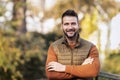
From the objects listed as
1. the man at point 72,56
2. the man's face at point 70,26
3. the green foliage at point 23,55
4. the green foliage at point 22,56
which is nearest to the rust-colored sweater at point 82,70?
the man at point 72,56

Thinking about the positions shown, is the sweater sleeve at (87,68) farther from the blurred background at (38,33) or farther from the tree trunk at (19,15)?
the tree trunk at (19,15)

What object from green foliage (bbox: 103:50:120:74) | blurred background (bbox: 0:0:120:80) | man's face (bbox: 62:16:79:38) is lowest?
green foliage (bbox: 103:50:120:74)

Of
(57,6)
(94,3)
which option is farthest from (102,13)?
(57,6)

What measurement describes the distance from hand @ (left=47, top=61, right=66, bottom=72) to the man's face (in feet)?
0.84

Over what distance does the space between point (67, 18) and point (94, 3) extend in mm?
10759

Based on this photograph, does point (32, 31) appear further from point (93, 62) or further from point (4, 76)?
point (93, 62)

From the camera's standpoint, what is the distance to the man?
3.59 meters

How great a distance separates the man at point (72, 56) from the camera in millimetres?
3590

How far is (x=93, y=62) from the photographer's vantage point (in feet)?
12.0

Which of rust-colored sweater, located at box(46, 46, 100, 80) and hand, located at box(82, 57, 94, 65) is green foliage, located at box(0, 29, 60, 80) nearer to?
rust-colored sweater, located at box(46, 46, 100, 80)

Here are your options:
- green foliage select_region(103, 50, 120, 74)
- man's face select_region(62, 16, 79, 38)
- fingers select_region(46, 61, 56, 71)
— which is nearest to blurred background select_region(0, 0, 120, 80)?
green foliage select_region(103, 50, 120, 74)

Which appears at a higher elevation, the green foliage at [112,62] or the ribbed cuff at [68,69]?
the ribbed cuff at [68,69]

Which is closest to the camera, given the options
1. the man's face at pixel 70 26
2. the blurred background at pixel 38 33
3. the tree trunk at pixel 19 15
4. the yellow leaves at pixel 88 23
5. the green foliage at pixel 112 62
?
the man's face at pixel 70 26

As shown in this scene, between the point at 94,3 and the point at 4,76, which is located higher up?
the point at 94,3
